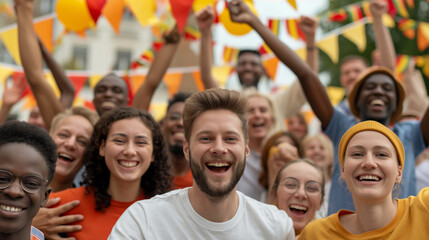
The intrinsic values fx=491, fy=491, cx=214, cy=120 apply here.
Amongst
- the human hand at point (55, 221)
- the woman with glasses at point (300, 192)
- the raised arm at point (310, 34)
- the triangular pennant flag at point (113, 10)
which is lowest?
the human hand at point (55, 221)

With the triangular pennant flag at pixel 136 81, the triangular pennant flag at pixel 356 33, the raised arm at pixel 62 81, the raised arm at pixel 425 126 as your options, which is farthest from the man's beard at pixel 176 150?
the triangular pennant flag at pixel 356 33

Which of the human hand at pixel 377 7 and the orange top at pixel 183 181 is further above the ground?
the human hand at pixel 377 7

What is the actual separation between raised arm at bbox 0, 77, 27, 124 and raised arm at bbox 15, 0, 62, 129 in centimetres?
166

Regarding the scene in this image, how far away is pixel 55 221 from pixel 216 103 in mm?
1464

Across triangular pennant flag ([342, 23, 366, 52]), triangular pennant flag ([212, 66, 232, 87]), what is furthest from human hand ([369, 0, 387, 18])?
triangular pennant flag ([212, 66, 232, 87])

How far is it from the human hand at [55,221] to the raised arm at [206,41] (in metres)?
2.31

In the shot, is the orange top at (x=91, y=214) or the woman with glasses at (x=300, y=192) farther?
the woman with glasses at (x=300, y=192)

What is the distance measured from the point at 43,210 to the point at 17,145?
82cm

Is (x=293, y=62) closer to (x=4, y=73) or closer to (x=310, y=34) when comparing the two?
(x=310, y=34)

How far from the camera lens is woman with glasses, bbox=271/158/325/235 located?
4.04 metres

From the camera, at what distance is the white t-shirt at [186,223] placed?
3020mm

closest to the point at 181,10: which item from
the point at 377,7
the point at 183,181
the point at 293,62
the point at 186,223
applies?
the point at 293,62

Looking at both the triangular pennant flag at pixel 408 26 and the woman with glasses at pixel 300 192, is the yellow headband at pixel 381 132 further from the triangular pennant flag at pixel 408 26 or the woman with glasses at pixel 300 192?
the triangular pennant flag at pixel 408 26

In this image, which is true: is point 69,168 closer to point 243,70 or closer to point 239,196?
point 239,196
